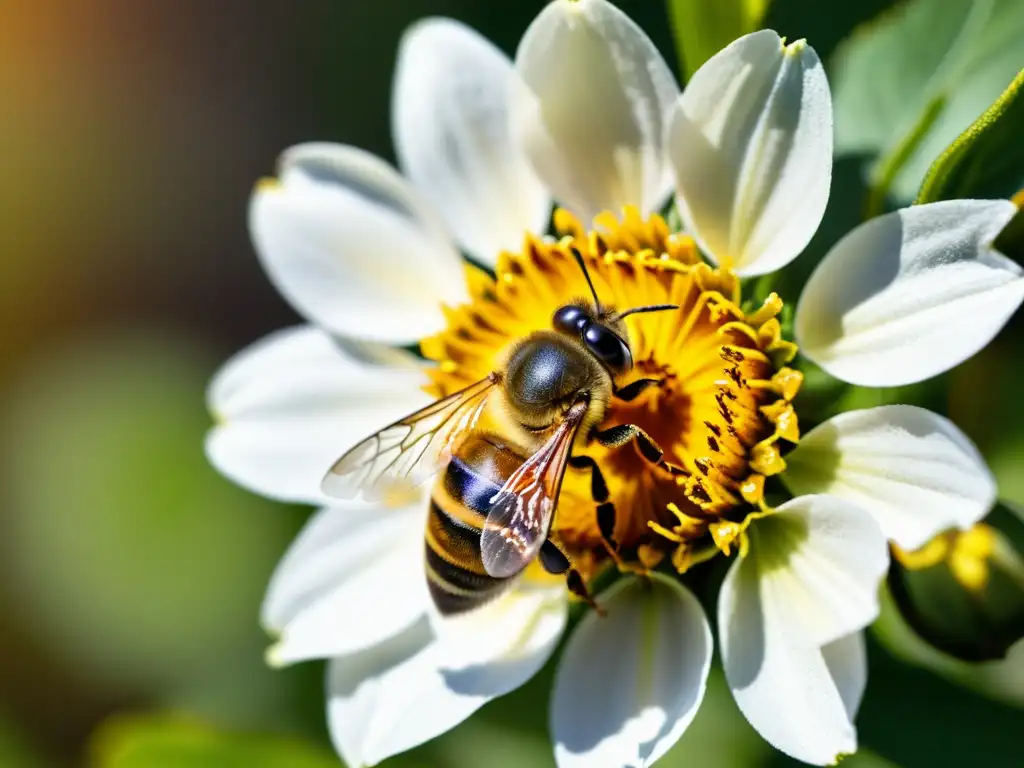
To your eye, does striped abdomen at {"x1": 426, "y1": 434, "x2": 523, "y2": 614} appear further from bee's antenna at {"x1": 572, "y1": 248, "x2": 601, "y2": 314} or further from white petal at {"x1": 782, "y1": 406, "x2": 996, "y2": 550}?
white petal at {"x1": 782, "y1": 406, "x2": 996, "y2": 550}

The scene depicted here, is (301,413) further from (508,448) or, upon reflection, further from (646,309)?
(646,309)

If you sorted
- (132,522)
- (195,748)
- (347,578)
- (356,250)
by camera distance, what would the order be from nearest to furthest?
(347,578) < (356,250) < (195,748) < (132,522)

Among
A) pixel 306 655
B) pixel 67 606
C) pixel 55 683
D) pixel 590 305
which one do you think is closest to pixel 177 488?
pixel 67 606

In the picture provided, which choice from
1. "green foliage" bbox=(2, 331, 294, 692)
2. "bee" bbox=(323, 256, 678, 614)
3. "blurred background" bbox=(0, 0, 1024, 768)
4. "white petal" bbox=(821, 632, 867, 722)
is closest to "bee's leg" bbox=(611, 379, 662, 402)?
"bee" bbox=(323, 256, 678, 614)

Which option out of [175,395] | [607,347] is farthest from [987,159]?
[175,395]

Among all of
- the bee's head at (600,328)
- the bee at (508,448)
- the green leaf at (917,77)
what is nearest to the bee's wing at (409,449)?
the bee at (508,448)

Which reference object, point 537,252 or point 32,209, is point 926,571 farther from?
point 32,209
